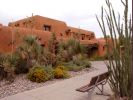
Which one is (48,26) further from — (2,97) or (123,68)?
(123,68)

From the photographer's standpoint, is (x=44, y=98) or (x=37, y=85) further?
(x=37, y=85)

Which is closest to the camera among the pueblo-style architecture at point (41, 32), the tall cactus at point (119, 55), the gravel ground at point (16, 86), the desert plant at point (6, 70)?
the tall cactus at point (119, 55)

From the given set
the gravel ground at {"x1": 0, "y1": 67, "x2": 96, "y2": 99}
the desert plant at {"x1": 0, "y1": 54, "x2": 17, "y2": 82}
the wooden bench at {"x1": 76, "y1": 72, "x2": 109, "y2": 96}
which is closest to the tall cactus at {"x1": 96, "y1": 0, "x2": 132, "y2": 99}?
the wooden bench at {"x1": 76, "y1": 72, "x2": 109, "y2": 96}

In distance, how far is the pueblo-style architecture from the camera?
21188 mm

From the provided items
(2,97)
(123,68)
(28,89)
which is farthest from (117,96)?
(28,89)

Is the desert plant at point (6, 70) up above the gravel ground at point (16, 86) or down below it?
above

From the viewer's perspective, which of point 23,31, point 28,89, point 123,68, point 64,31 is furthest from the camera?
point 64,31

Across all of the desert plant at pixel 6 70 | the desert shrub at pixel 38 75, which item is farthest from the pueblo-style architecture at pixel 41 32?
the desert plant at pixel 6 70

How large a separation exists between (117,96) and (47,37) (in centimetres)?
2091

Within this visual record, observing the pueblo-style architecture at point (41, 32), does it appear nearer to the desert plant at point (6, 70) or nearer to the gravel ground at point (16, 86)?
the gravel ground at point (16, 86)

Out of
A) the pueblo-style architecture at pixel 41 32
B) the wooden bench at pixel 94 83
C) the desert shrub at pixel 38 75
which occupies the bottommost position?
the desert shrub at pixel 38 75

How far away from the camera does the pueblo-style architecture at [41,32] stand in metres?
21.2

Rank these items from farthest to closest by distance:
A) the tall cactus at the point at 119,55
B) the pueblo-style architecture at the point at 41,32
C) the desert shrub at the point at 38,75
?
the pueblo-style architecture at the point at 41,32 < the desert shrub at the point at 38,75 < the tall cactus at the point at 119,55

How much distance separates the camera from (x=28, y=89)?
11758 mm
